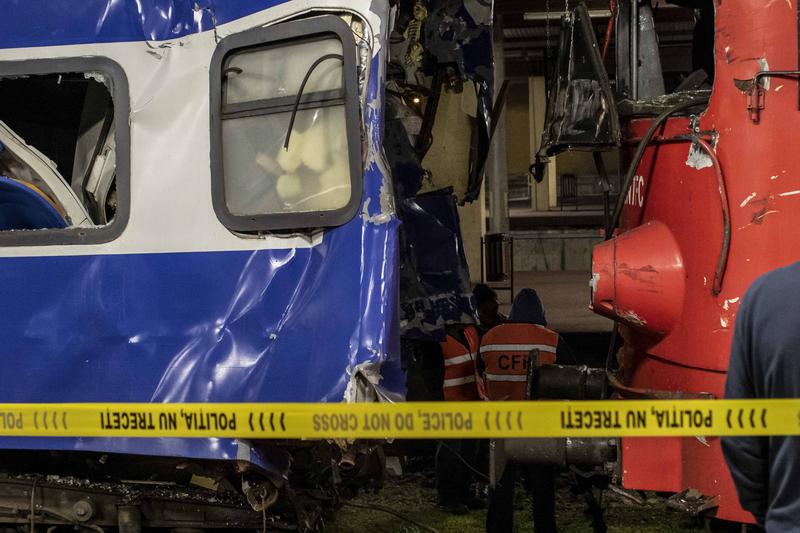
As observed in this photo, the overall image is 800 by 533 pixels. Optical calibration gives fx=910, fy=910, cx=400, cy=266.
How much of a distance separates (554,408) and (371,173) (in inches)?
55.8

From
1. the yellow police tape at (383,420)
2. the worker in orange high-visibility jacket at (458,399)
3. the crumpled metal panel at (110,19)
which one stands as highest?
the crumpled metal panel at (110,19)

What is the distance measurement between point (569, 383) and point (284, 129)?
208 centimetres

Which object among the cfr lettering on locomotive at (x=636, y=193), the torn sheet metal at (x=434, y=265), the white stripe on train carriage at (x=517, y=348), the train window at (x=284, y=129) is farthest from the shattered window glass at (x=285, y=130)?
the white stripe on train carriage at (x=517, y=348)

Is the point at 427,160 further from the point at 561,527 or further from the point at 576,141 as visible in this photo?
the point at 561,527

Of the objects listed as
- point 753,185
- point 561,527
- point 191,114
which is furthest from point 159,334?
point 561,527

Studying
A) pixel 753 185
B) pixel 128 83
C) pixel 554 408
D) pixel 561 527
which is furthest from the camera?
pixel 561 527

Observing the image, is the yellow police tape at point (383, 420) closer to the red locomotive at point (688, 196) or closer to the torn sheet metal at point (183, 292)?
the torn sheet metal at point (183, 292)

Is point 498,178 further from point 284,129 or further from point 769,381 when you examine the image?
point 769,381

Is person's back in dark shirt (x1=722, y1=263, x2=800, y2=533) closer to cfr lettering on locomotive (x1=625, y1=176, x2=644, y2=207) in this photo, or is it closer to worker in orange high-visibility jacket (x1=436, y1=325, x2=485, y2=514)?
cfr lettering on locomotive (x1=625, y1=176, x2=644, y2=207)

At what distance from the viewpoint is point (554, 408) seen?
3.44 metres

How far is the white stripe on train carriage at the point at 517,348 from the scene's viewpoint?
20.4 feet

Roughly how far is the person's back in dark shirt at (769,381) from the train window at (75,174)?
9.71 feet

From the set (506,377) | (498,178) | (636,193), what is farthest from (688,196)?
(498,178)

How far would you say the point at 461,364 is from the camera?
6.83 metres
